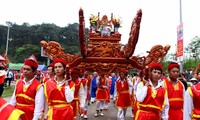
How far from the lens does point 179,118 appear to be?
5.00 metres

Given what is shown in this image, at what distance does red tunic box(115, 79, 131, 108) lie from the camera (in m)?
9.25

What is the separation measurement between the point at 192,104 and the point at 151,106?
702mm

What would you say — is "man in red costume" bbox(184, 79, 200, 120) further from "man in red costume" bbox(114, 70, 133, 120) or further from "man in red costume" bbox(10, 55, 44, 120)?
"man in red costume" bbox(114, 70, 133, 120)

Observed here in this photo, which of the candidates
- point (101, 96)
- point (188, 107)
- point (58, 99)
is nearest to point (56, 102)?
point (58, 99)

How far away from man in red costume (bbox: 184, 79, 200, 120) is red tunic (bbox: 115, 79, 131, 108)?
18.1ft

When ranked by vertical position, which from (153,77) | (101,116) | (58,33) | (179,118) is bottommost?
(101,116)

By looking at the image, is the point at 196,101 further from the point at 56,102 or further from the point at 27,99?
the point at 27,99

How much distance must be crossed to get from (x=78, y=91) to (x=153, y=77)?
308 cm

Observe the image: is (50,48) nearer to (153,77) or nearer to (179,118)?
(153,77)

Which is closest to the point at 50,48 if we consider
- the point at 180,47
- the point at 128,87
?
the point at 128,87

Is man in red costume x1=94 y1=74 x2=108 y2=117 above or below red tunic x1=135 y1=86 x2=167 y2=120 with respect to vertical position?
below

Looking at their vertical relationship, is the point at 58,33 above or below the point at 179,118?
above

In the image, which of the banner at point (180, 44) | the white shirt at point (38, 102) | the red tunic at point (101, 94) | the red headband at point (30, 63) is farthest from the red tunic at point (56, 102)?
the banner at point (180, 44)

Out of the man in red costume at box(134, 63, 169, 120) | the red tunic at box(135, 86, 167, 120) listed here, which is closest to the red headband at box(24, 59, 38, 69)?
the man in red costume at box(134, 63, 169, 120)
